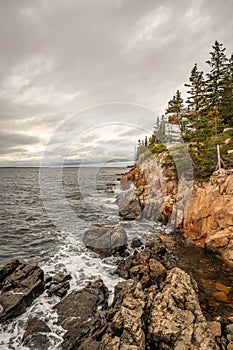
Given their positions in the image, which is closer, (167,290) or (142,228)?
(167,290)

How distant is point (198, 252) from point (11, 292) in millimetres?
13307

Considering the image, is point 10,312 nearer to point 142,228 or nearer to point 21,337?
point 21,337

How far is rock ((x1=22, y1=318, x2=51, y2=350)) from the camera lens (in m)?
7.98

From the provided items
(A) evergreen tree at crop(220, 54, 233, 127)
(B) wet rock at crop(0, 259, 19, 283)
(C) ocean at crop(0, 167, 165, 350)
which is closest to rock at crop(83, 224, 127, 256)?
(C) ocean at crop(0, 167, 165, 350)

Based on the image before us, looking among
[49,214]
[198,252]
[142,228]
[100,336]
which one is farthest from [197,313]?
[49,214]

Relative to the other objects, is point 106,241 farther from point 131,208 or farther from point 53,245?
point 131,208

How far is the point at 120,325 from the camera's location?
6512mm

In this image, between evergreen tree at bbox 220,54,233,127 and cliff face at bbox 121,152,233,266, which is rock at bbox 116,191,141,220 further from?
evergreen tree at bbox 220,54,233,127

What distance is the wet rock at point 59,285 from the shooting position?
1105cm

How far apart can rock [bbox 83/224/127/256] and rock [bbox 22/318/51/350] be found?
7.34 m

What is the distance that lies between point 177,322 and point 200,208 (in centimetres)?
1177

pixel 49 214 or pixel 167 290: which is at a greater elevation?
pixel 167 290

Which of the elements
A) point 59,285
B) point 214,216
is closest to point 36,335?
point 59,285

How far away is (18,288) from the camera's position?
35.2 feet
